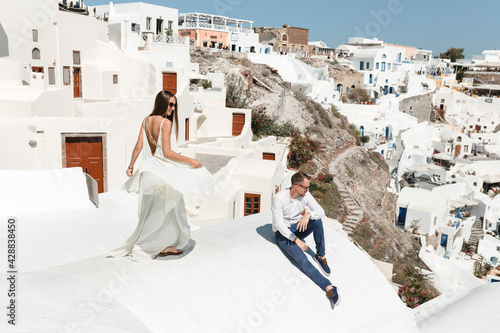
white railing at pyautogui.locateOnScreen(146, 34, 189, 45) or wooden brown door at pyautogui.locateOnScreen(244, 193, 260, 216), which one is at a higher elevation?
white railing at pyautogui.locateOnScreen(146, 34, 189, 45)

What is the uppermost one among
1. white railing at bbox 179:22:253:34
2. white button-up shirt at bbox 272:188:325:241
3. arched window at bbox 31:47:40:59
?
white railing at bbox 179:22:253:34

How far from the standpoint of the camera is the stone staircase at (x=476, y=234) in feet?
97.8

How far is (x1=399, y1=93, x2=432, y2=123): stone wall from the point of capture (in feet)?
196

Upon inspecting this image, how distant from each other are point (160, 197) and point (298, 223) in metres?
1.67

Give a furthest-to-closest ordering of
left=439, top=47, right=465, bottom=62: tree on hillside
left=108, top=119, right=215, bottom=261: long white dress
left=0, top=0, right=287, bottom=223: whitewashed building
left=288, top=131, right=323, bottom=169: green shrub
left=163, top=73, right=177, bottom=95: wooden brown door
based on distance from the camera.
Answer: left=439, top=47, right=465, bottom=62: tree on hillside < left=288, top=131, right=323, bottom=169: green shrub < left=163, top=73, right=177, bottom=95: wooden brown door < left=0, top=0, right=287, bottom=223: whitewashed building < left=108, top=119, right=215, bottom=261: long white dress

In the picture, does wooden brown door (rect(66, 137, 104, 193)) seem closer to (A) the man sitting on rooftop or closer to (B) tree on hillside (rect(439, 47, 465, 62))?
(A) the man sitting on rooftop

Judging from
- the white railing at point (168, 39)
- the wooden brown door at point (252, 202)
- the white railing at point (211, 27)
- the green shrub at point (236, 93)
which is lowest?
the wooden brown door at point (252, 202)

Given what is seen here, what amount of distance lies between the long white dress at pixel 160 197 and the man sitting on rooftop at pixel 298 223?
3.48ft

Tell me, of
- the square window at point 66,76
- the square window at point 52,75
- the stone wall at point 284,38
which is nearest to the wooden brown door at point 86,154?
the square window at point 52,75

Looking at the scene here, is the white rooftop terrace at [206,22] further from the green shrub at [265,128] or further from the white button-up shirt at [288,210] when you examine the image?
the white button-up shirt at [288,210]

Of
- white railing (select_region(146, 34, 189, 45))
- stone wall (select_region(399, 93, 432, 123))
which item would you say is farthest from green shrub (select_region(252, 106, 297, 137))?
stone wall (select_region(399, 93, 432, 123))

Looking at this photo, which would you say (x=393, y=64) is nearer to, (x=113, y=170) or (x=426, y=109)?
(x=426, y=109)

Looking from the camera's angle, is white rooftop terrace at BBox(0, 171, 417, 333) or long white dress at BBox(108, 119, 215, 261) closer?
white rooftop terrace at BBox(0, 171, 417, 333)

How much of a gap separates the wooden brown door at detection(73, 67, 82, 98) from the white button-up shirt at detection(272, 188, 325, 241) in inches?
644
